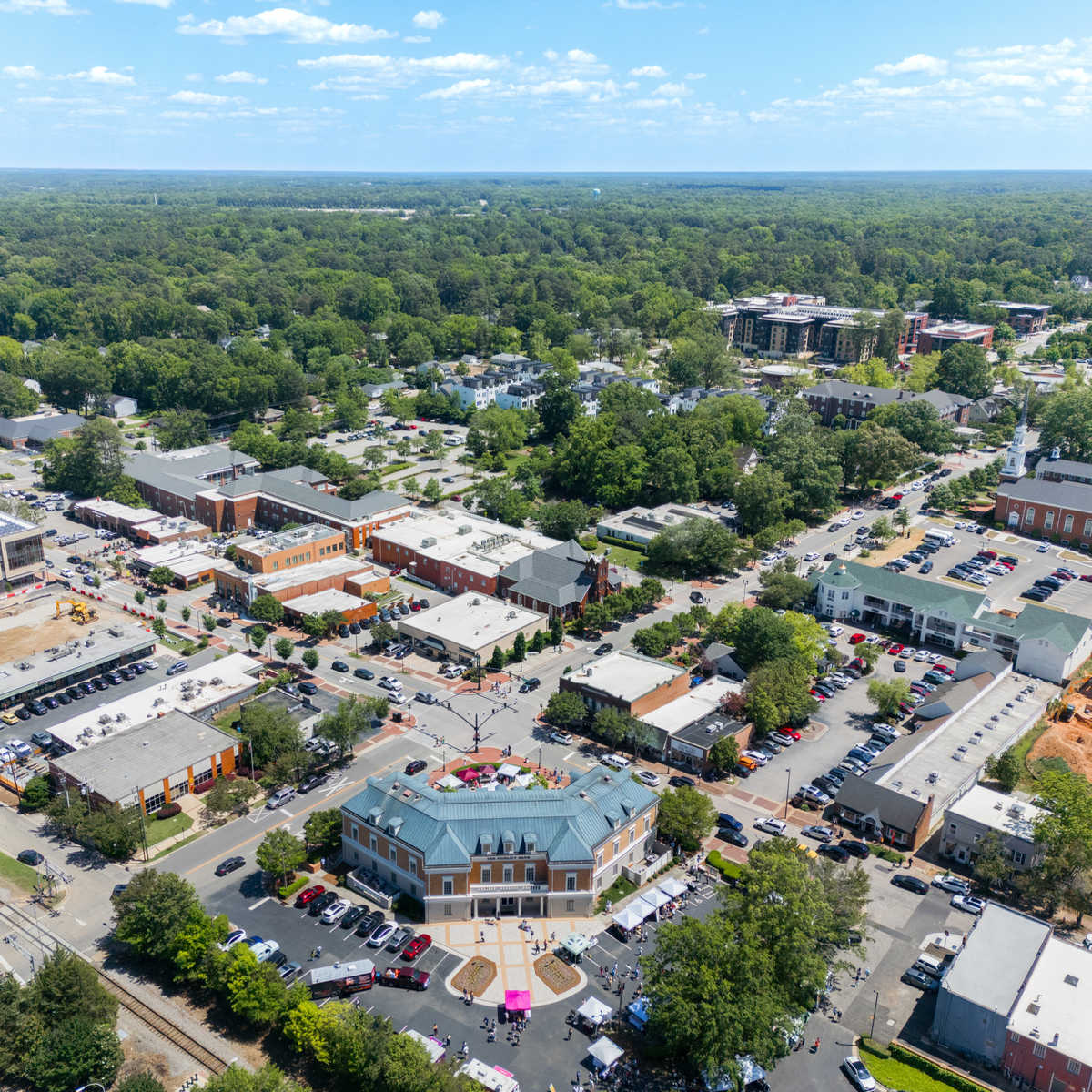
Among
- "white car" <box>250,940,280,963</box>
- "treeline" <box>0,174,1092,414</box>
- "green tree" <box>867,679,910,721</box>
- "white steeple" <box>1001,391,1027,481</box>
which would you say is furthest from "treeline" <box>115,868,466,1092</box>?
"treeline" <box>0,174,1092,414</box>

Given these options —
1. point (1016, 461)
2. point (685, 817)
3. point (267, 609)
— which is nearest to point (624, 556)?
point (267, 609)

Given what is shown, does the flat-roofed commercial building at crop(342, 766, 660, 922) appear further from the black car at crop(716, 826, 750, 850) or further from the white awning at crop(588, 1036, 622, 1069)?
the white awning at crop(588, 1036, 622, 1069)

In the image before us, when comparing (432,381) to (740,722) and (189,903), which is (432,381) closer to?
(740,722)

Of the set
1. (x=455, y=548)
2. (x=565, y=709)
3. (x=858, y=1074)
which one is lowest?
(x=858, y=1074)

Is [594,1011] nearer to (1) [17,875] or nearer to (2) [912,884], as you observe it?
(2) [912,884]

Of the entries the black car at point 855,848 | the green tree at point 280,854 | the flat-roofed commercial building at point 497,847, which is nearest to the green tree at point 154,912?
the green tree at point 280,854

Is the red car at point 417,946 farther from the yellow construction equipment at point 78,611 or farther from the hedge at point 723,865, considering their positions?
the yellow construction equipment at point 78,611

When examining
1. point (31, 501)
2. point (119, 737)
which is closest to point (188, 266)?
point (31, 501)
